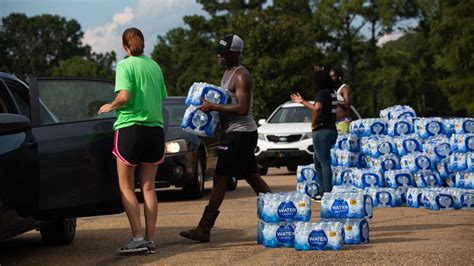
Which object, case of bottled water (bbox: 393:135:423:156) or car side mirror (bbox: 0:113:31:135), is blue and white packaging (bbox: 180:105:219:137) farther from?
case of bottled water (bbox: 393:135:423:156)

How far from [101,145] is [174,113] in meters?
7.85

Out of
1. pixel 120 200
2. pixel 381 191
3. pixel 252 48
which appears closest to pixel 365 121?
pixel 381 191

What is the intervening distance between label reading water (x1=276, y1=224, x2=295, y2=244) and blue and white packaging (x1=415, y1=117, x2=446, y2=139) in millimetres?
5435

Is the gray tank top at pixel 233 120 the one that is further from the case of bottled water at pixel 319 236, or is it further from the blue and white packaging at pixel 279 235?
the case of bottled water at pixel 319 236

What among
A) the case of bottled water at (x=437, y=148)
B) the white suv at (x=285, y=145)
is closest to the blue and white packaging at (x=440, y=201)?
the case of bottled water at (x=437, y=148)

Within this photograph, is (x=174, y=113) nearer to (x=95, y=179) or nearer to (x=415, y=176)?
(x=415, y=176)

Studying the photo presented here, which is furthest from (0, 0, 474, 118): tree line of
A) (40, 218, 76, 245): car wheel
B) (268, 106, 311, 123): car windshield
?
(40, 218, 76, 245): car wheel

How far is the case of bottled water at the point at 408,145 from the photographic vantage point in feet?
44.7

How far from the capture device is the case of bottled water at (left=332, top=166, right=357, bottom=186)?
544 inches

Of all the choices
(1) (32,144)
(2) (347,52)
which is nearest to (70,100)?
(1) (32,144)

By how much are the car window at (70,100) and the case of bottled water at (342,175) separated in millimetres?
5677

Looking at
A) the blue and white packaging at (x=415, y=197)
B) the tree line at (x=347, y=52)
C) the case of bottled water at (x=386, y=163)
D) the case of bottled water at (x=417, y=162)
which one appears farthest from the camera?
the tree line at (x=347, y=52)

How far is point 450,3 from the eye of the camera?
70.0m

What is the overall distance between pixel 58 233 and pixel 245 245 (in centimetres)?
174
